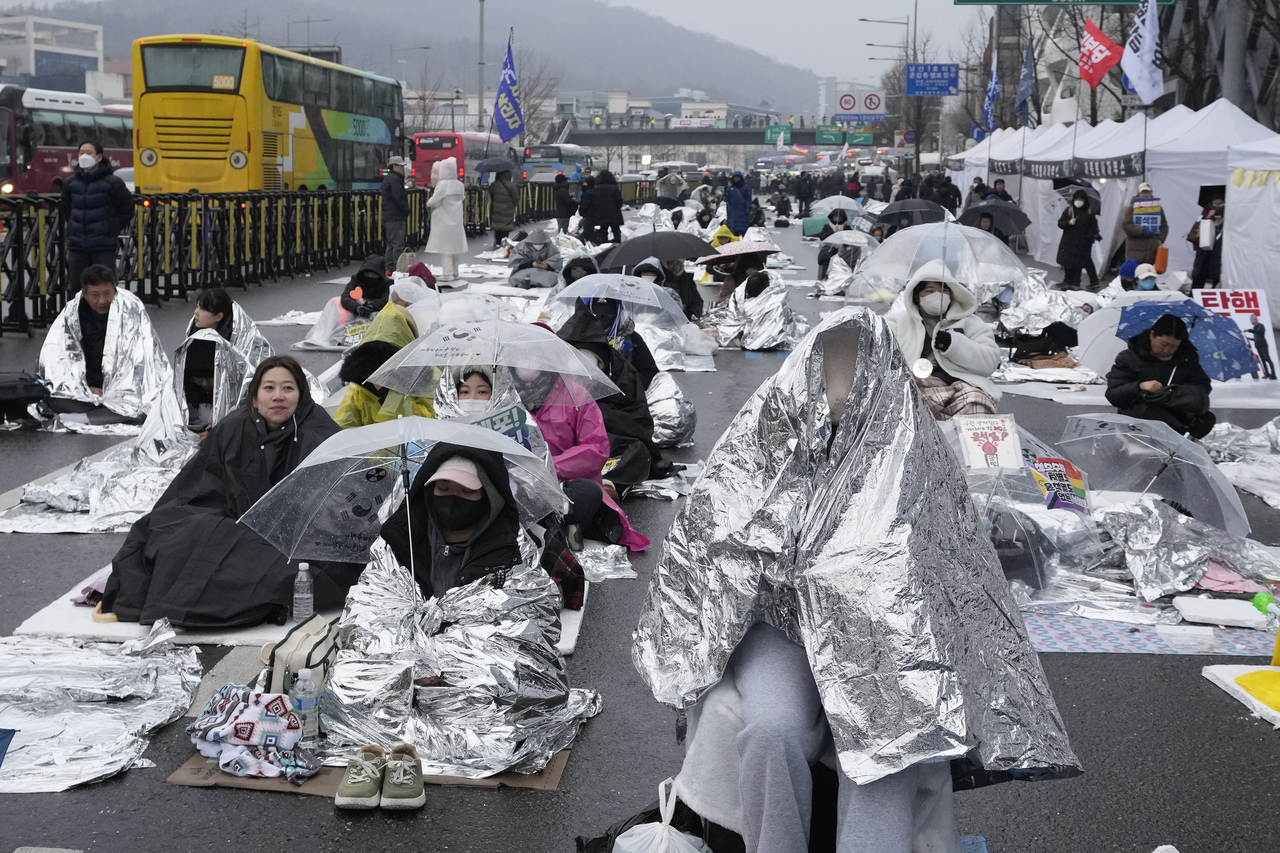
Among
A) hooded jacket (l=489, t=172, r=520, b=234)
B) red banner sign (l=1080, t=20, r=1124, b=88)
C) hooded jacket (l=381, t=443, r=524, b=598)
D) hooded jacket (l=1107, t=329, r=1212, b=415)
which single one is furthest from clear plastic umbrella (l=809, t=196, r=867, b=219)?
hooded jacket (l=381, t=443, r=524, b=598)

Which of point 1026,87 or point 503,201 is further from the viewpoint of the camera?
point 1026,87

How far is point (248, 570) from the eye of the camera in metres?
5.86

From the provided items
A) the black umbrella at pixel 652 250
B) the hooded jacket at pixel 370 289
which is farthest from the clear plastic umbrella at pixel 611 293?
the hooded jacket at pixel 370 289

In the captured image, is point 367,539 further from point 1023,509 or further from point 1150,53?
point 1150,53

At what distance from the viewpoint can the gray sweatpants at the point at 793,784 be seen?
2857 mm

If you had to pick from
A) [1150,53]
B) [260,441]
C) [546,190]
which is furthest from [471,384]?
[546,190]

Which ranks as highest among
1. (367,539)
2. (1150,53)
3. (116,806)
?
(1150,53)

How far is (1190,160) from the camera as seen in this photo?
69.1 ft

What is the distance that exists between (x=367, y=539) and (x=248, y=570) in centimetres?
64

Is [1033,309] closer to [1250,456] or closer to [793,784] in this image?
[1250,456]

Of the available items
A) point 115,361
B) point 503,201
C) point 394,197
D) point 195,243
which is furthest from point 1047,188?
point 115,361

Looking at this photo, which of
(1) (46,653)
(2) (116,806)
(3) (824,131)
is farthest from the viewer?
(3) (824,131)

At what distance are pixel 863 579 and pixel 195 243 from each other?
1775 cm

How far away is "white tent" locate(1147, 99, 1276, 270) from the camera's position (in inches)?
816
